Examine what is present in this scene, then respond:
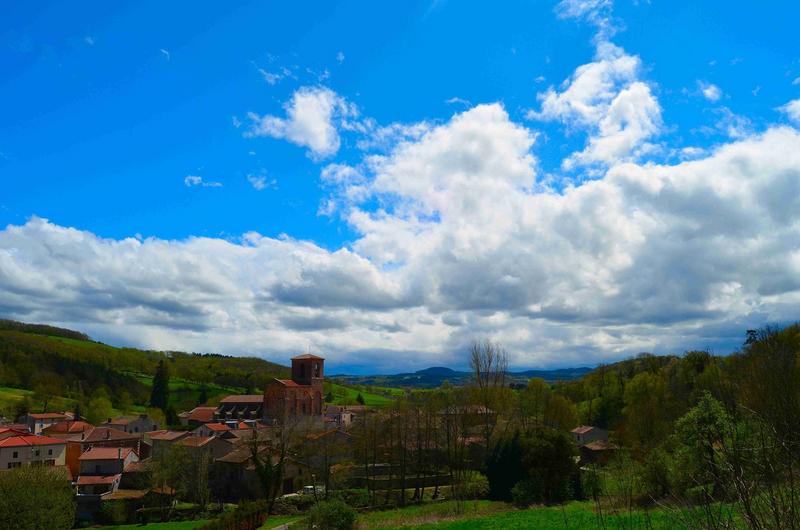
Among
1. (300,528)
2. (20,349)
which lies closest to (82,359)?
(20,349)

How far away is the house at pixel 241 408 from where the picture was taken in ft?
325

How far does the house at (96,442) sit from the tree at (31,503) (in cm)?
2725

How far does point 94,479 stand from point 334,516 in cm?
4041

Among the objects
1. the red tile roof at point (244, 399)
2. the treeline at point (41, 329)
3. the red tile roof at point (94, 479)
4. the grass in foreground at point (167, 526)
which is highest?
the treeline at point (41, 329)

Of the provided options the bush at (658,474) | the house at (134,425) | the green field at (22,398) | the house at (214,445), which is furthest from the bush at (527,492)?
the green field at (22,398)

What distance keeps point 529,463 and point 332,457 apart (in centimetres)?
2565

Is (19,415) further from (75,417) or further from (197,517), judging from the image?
(197,517)

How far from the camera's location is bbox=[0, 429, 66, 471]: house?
57.1m

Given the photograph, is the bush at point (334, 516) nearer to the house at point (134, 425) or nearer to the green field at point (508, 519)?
the green field at point (508, 519)

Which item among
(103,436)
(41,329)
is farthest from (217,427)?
(41,329)

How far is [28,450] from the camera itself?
58.7 metres

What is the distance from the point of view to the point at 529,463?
3716 centimetres

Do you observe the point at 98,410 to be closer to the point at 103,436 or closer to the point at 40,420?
the point at 40,420

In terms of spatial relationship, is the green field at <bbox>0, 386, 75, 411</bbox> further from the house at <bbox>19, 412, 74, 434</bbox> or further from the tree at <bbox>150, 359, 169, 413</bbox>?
the tree at <bbox>150, 359, 169, 413</bbox>
